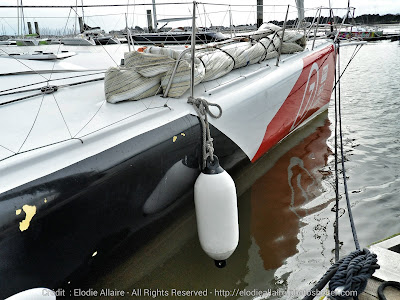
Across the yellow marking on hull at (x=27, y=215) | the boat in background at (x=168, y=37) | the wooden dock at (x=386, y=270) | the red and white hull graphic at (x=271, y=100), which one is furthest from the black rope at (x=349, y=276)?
the boat in background at (x=168, y=37)

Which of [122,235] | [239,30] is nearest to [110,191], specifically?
[122,235]

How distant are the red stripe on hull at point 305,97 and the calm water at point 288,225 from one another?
1.05 ft

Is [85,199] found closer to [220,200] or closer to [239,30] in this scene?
[220,200]

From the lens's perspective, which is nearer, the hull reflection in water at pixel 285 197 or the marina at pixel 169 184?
the marina at pixel 169 184

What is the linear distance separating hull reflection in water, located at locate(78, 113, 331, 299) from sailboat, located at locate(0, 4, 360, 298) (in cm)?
27

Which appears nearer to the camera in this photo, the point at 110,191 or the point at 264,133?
the point at 110,191

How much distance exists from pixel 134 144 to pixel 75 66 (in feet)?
6.12

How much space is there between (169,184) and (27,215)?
2.66 ft

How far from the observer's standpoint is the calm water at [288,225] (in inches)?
80.7

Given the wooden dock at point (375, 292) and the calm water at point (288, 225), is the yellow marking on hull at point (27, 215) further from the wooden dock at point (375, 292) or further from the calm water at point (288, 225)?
the wooden dock at point (375, 292)

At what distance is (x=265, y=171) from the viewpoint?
3441mm

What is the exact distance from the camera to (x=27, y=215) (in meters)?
1.35

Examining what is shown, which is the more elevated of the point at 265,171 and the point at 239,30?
the point at 239,30

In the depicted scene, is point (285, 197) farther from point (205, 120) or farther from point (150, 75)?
point (150, 75)
